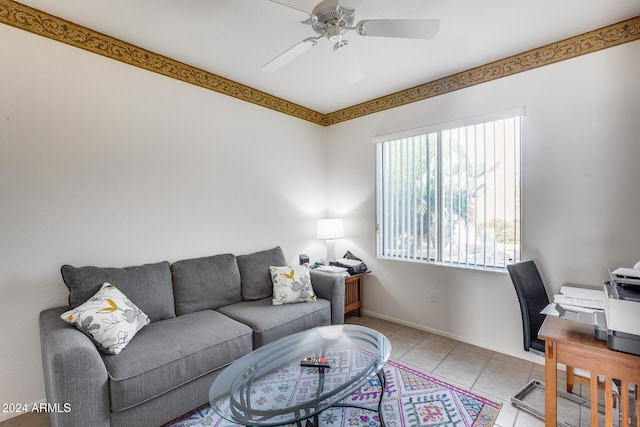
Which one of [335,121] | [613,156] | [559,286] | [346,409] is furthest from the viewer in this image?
[335,121]

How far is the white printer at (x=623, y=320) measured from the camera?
4.15 feet

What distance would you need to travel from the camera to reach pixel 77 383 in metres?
1.45

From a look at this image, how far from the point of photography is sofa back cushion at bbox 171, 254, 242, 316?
2.48 meters

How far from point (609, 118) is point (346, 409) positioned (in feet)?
9.38

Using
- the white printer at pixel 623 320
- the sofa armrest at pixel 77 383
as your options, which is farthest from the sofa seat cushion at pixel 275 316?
the white printer at pixel 623 320

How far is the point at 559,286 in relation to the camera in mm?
2418

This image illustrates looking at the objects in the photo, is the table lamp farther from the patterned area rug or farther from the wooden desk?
the wooden desk

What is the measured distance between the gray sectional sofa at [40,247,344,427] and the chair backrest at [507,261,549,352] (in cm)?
152

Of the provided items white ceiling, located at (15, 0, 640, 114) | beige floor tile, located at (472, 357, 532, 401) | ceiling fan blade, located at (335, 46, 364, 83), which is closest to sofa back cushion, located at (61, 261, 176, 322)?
white ceiling, located at (15, 0, 640, 114)

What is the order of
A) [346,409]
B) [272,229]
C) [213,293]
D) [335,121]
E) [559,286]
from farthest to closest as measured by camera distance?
[335,121] < [272,229] < [213,293] < [559,286] < [346,409]

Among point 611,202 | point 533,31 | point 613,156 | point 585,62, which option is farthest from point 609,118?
point 533,31

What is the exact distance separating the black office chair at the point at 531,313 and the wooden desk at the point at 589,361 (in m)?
0.41

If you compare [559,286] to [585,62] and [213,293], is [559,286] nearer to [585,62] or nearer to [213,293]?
[585,62]

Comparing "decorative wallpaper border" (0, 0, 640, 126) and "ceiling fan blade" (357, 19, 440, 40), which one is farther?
"decorative wallpaper border" (0, 0, 640, 126)
